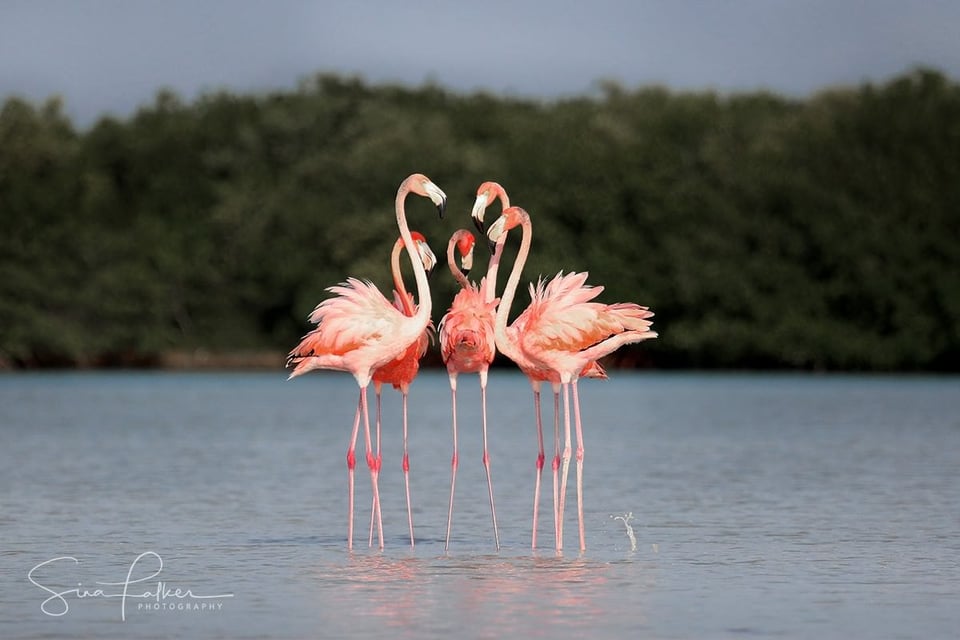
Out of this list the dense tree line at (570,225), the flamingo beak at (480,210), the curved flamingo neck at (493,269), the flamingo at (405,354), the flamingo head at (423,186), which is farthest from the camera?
the dense tree line at (570,225)

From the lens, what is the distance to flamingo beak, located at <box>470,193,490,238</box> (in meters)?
13.0

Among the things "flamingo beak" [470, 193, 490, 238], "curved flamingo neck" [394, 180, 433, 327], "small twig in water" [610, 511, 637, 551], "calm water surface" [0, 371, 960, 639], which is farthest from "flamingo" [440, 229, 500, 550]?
"calm water surface" [0, 371, 960, 639]

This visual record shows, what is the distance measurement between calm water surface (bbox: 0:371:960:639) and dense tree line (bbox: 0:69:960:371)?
32.1m

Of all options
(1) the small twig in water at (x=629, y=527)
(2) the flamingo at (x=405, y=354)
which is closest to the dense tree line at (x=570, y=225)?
(1) the small twig in water at (x=629, y=527)

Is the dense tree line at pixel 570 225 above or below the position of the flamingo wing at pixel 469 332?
above

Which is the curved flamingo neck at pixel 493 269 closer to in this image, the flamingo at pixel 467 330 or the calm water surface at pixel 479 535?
the flamingo at pixel 467 330

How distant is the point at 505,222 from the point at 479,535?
284 cm

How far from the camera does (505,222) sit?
546 inches

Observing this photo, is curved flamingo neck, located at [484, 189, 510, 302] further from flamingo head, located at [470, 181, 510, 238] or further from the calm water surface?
the calm water surface

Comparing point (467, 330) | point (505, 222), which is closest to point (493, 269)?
point (505, 222)

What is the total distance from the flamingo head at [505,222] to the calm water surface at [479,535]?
245 cm

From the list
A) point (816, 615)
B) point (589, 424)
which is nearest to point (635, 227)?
point (589, 424)

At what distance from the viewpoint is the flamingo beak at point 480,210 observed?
1304cm

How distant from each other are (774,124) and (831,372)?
1330 centimetres
